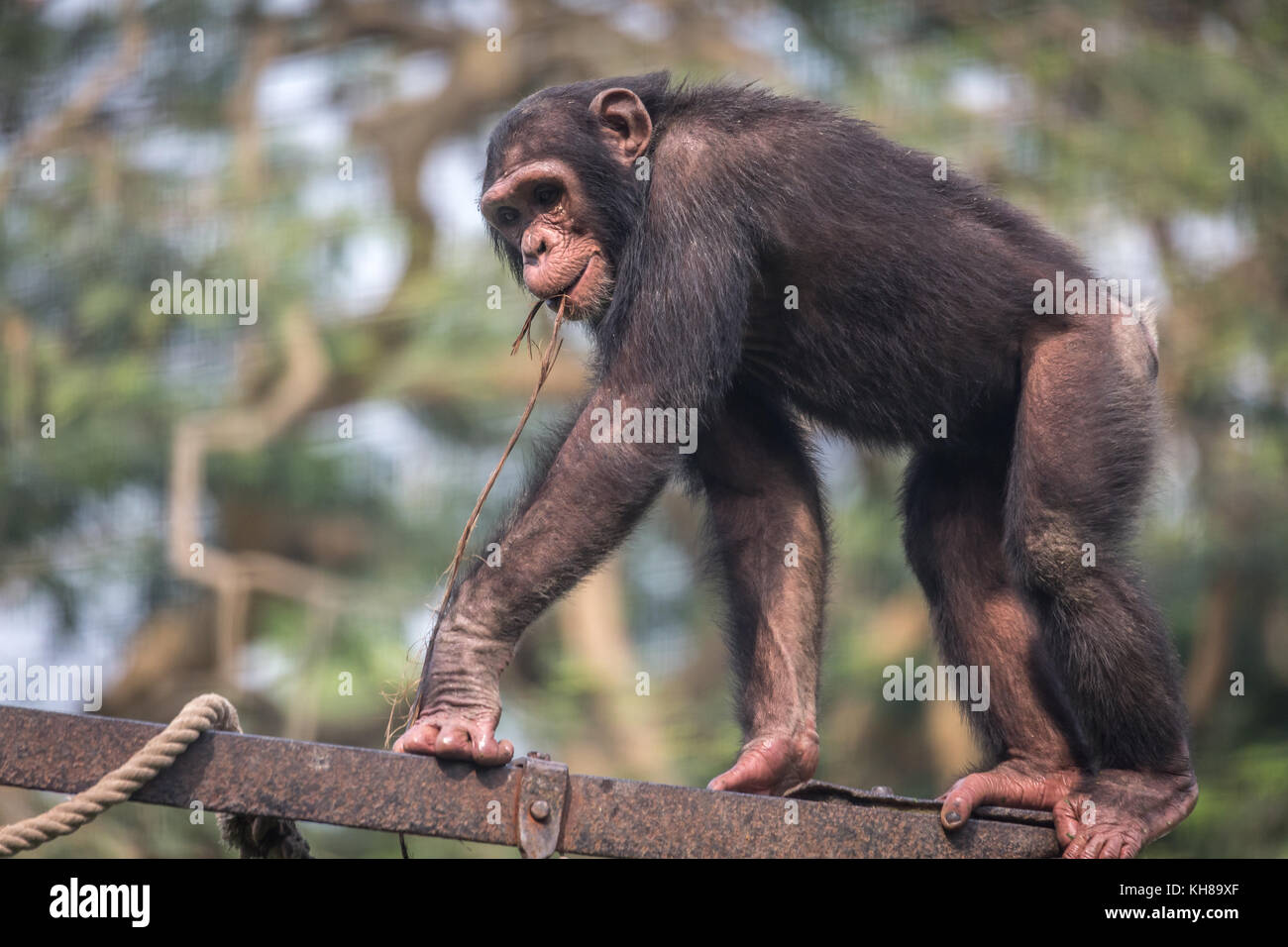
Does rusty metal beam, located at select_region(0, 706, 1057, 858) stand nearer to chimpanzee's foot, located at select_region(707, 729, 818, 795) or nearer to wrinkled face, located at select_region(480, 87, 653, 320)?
chimpanzee's foot, located at select_region(707, 729, 818, 795)

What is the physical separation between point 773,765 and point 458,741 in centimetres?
125

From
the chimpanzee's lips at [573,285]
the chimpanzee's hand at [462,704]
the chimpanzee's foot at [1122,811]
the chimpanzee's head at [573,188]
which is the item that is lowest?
the chimpanzee's foot at [1122,811]

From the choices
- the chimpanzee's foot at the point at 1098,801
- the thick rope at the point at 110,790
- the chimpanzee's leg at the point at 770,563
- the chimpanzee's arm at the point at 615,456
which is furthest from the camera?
the chimpanzee's leg at the point at 770,563

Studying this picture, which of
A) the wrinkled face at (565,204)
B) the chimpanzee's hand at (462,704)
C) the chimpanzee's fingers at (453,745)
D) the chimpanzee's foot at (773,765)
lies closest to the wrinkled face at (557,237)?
the wrinkled face at (565,204)

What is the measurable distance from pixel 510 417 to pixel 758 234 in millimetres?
8663

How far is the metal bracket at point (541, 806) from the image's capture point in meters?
3.18

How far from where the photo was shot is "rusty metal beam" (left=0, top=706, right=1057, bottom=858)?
3037 millimetres

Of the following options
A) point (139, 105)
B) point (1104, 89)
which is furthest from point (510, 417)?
point (1104, 89)

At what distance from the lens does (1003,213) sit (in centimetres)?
448

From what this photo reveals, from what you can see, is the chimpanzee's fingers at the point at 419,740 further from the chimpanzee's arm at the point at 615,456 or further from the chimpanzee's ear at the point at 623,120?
the chimpanzee's ear at the point at 623,120

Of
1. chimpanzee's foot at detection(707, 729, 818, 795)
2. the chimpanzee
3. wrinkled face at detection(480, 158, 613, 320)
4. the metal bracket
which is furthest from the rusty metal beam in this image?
wrinkled face at detection(480, 158, 613, 320)

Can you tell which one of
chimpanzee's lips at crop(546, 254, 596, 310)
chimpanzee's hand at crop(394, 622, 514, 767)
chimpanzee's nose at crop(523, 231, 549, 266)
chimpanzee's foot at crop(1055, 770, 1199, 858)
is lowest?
chimpanzee's foot at crop(1055, 770, 1199, 858)

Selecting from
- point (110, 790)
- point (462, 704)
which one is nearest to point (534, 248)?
point (462, 704)
